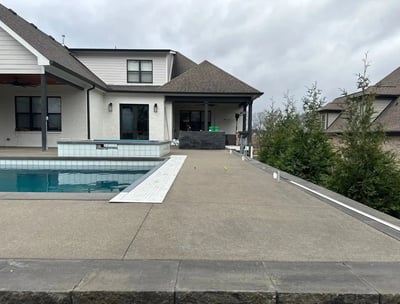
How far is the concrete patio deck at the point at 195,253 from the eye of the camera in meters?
2.06

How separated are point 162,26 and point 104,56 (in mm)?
4141

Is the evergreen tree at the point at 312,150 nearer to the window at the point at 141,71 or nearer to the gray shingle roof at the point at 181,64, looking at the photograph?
the window at the point at 141,71

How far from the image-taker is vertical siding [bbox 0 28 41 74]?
11500 mm

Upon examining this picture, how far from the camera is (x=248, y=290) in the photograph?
2.08m

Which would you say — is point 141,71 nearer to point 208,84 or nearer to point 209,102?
point 208,84

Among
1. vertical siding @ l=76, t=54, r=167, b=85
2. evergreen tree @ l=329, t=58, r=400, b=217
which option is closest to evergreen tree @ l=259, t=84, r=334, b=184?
evergreen tree @ l=329, t=58, r=400, b=217

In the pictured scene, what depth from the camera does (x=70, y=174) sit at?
9039 mm

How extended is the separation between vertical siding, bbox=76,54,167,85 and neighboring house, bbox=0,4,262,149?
1 centimetres

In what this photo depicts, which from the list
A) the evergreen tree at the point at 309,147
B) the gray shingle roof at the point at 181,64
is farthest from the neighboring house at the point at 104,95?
the evergreen tree at the point at 309,147

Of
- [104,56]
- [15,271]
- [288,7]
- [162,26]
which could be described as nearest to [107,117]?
[104,56]

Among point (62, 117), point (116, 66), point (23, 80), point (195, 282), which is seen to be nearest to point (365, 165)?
point (195, 282)

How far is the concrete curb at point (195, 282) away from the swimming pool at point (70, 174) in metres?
4.60

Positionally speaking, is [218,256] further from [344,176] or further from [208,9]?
[208,9]

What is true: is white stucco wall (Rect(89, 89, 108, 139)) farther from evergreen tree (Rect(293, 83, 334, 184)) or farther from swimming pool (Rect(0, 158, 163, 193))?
evergreen tree (Rect(293, 83, 334, 184))
